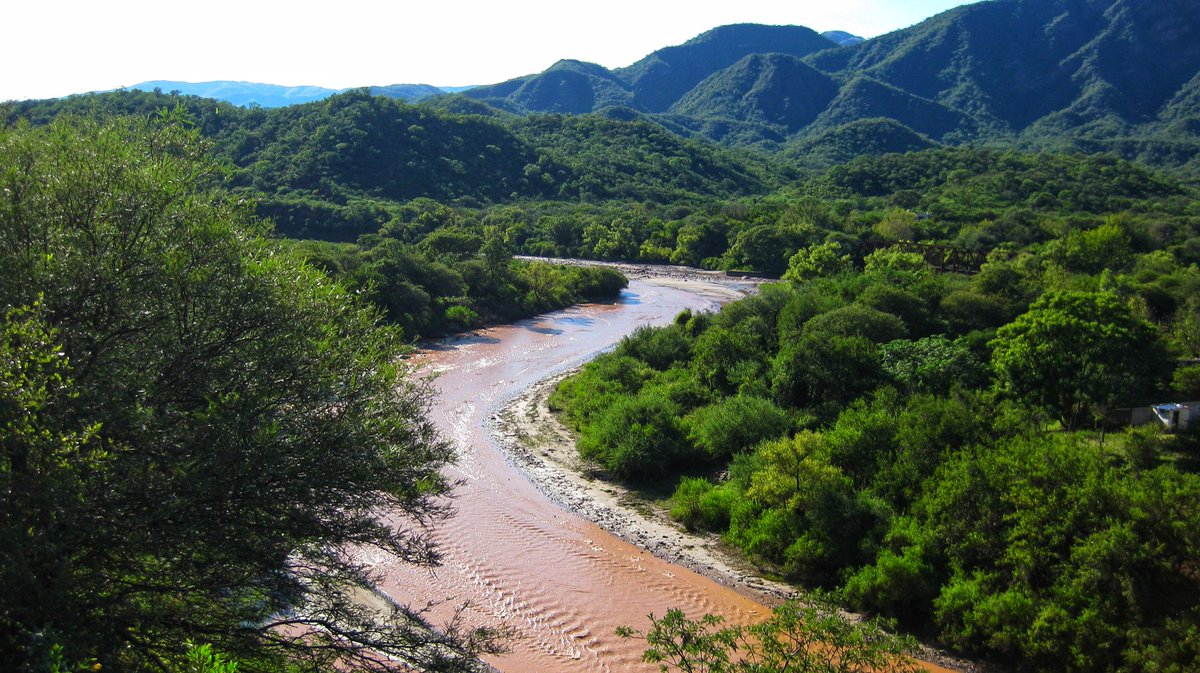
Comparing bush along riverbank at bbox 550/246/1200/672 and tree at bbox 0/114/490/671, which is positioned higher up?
tree at bbox 0/114/490/671

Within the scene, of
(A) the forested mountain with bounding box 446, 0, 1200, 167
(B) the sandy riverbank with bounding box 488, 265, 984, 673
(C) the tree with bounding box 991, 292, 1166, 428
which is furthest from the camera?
(A) the forested mountain with bounding box 446, 0, 1200, 167

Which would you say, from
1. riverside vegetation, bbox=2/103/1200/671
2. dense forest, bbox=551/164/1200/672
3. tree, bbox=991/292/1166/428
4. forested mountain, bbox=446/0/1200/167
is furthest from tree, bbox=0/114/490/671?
forested mountain, bbox=446/0/1200/167

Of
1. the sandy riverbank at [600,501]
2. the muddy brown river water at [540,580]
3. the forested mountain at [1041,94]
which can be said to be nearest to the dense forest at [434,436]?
the sandy riverbank at [600,501]

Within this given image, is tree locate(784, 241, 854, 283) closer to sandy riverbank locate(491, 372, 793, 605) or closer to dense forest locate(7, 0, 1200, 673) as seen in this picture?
dense forest locate(7, 0, 1200, 673)

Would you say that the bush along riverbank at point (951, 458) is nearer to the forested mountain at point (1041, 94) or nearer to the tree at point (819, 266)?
the tree at point (819, 266)

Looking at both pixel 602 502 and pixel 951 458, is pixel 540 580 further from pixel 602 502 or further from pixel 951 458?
pixel 951 458
